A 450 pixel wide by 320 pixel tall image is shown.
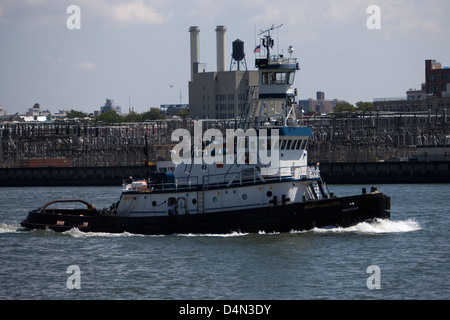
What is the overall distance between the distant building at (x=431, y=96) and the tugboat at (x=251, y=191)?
335 ft

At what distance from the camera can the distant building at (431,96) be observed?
458 feet

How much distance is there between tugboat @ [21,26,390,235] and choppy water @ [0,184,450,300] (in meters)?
0.69

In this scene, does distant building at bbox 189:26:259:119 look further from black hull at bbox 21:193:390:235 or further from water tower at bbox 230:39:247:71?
black hull at bbox 21:193:390:235

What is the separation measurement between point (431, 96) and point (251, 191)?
110188 millimetres

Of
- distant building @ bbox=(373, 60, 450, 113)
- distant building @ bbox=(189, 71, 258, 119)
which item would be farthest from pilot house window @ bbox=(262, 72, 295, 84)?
distant building @ bbox=(189, 71, 258, 119)

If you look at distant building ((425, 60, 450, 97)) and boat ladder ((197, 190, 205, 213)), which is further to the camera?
distant building ((425, 60, 450, 97))

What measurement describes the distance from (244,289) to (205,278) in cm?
238

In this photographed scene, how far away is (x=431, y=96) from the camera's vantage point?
143m

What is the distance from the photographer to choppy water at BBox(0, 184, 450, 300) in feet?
95.0

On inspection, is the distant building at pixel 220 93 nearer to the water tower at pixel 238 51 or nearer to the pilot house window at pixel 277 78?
the water tower at pixel 238 51

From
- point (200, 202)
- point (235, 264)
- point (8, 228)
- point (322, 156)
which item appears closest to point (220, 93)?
point (322, 156)

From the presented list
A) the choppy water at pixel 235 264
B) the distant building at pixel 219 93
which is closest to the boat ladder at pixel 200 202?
the choppy water at pixel 235 264

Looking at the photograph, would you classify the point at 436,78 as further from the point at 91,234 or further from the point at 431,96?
Result: the point at 91,234
